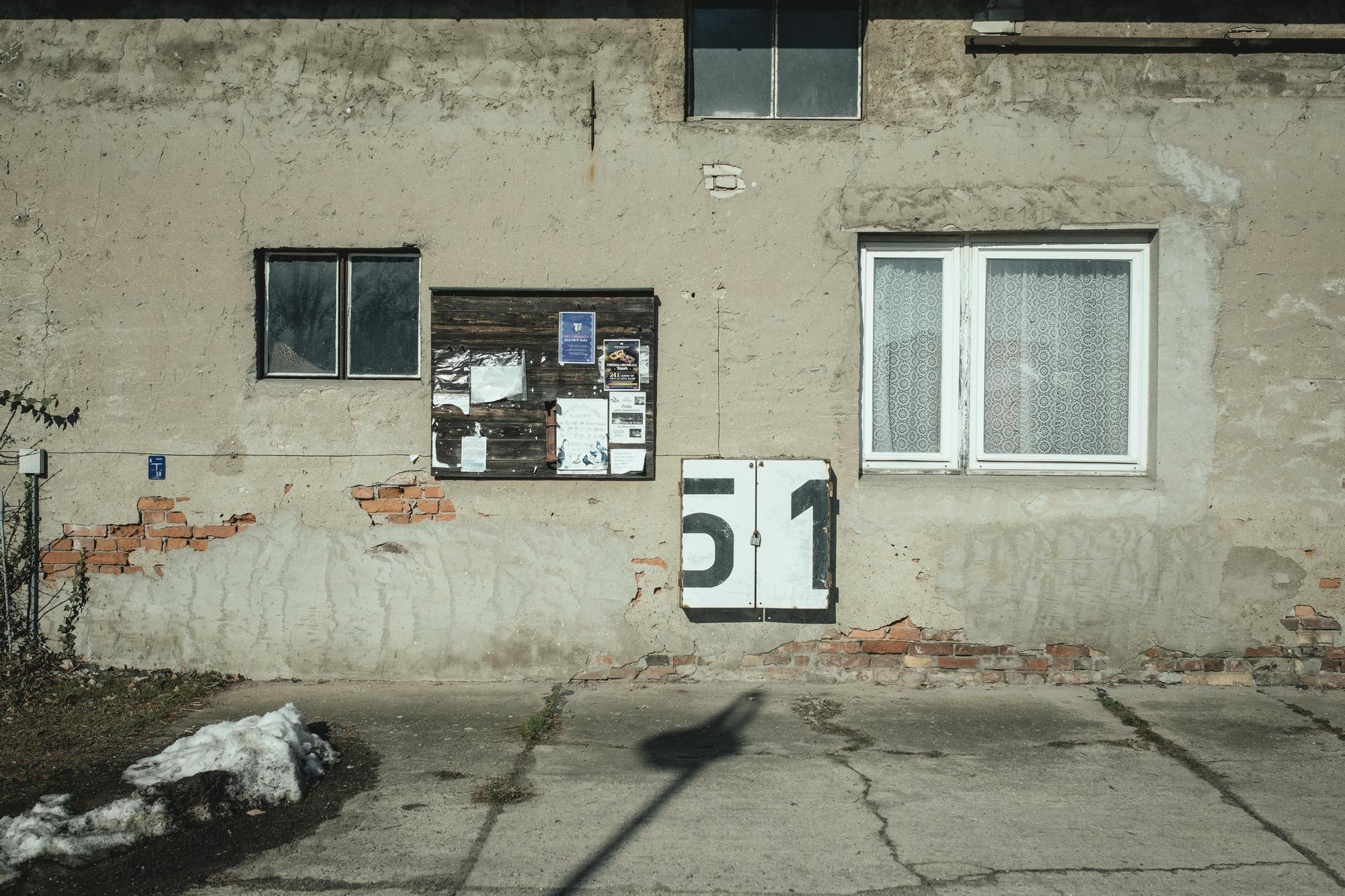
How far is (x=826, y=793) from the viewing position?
414 centimetres

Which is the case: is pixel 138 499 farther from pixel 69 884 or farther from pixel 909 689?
pixel 909 689

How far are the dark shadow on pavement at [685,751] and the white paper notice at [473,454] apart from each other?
1913 mm

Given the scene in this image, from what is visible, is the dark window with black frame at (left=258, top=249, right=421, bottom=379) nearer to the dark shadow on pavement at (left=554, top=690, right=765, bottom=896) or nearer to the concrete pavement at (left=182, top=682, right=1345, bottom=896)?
the concrete pavement at (left=182, top=682, right=1345, bottom=896)

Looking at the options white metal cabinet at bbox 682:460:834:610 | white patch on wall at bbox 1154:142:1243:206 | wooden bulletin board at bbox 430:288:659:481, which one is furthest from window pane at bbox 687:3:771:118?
white patch on wall at bbox 1154:142:1243:206

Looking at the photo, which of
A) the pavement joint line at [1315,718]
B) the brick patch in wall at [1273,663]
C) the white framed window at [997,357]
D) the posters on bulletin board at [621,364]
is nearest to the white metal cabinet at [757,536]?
the white framed window at [997,357]

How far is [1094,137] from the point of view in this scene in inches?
222

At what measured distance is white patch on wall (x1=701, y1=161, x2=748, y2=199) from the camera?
18.6 feet

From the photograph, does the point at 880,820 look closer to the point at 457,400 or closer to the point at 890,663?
the point at 890,663

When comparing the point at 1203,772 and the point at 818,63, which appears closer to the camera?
the point at 1203,772

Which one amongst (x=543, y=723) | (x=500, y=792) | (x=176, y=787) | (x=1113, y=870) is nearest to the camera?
(x=1113, y=870)

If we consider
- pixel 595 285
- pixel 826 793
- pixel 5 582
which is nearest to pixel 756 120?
pixel 595 285

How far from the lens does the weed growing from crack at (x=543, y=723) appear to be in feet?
15.7

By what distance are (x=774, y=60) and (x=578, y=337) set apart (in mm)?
2074

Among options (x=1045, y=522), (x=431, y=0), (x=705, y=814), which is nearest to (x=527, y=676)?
(x=705, y=814)
